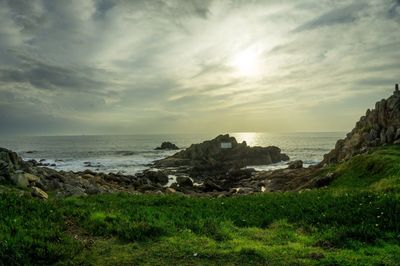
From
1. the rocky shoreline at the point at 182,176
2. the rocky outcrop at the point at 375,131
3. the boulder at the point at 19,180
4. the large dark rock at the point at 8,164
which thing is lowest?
the rocky shoreline at the point at 182,176

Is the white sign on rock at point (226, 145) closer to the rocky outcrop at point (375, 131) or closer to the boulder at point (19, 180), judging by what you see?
the rocky outcrop at point (375, 131)

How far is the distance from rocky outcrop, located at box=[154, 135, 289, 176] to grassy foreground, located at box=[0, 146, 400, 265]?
73.0 metres

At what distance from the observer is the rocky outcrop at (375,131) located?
4643cm

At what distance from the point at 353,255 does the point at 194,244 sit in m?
5.32

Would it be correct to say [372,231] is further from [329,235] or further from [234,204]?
[234,204]

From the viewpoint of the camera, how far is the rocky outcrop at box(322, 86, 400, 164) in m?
46.4

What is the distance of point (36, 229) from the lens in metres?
14.1

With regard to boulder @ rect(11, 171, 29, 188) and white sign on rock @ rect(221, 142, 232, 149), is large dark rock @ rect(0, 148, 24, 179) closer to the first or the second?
boulder @ rect(11, 171, 29, 188)

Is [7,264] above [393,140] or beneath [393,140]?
beneath

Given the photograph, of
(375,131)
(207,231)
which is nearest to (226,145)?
(375,131)

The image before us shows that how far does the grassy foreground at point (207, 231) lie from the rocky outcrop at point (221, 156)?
7296 centimetres

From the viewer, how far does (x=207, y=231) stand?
601 inches

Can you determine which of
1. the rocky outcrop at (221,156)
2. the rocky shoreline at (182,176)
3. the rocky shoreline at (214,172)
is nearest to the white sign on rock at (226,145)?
the rocky outcrop at (221,156)

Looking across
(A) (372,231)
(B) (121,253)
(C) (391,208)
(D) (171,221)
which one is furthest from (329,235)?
(B) (121,253)
